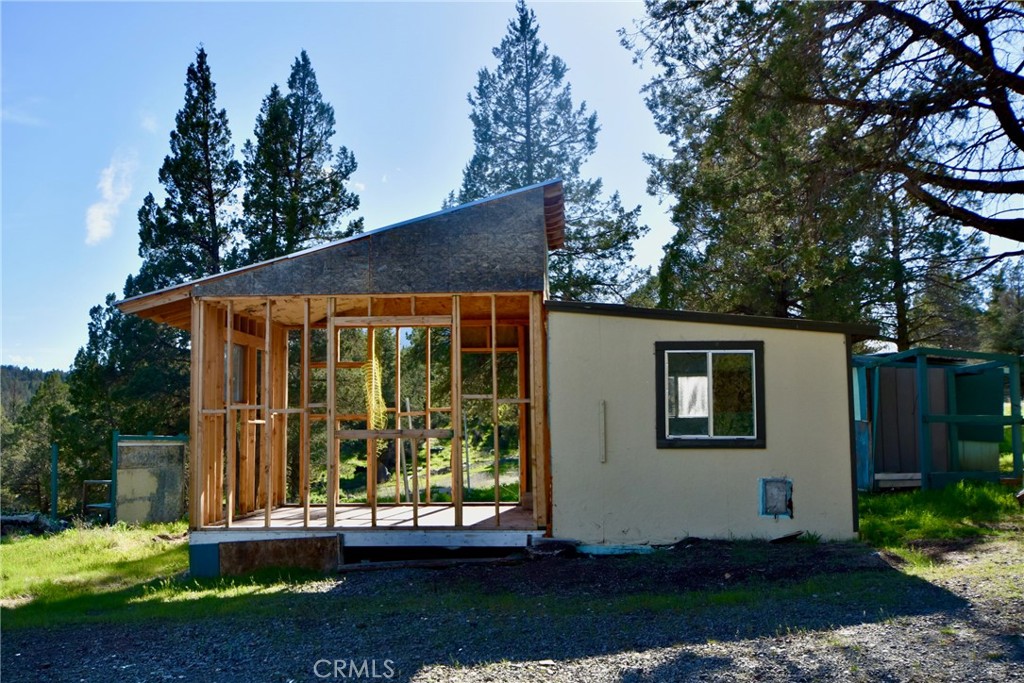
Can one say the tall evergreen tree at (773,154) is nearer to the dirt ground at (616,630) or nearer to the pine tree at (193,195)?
the dirt ground at (616,630)

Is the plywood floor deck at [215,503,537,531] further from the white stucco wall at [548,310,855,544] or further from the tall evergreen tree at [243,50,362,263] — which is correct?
the tall evergreen tree at [243,50,362,263]

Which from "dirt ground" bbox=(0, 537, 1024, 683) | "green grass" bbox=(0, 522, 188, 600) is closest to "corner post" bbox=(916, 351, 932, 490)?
"dirt ground" bbox=(0, 537, 1024, 683)

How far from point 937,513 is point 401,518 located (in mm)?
6915

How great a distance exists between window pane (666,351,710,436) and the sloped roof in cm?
180

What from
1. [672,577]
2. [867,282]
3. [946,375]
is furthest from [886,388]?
[672,577]

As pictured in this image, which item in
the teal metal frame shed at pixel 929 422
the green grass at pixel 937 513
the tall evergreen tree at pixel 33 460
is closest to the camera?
the green grass at pixel 937 513

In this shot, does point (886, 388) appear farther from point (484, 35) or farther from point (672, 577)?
point (484, 35)

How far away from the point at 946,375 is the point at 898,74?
20.2 feet

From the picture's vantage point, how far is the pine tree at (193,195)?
2214 centimetres

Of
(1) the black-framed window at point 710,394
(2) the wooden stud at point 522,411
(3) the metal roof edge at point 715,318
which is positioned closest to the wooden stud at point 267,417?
(3) the metal roof edge at point 715,318

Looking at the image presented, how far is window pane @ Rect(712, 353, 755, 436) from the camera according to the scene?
9570mm

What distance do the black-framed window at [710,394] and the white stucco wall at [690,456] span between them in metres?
0.10

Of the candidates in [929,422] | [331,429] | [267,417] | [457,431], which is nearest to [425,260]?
[457,431]

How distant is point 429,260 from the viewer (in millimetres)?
9922
